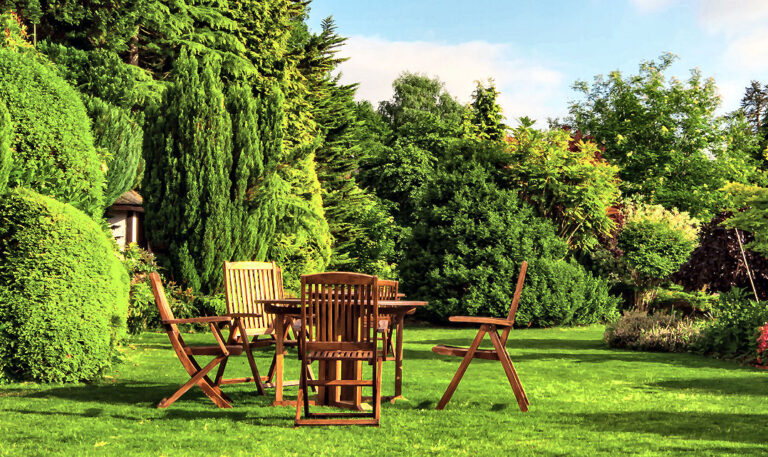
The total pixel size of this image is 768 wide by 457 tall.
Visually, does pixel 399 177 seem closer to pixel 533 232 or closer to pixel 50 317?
pixel 533 232

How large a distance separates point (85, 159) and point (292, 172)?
10.9 meters

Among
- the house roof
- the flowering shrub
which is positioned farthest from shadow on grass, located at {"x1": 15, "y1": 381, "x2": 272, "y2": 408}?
the house roof

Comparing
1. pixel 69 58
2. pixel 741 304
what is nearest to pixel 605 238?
pixel 741 304

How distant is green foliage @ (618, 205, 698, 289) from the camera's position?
1911 cm

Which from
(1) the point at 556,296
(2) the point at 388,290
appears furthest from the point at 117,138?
(2) the point at 388,290

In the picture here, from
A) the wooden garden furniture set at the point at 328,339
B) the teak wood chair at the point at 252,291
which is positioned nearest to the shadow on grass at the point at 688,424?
the wooden garden furniture set at the point at 328,339

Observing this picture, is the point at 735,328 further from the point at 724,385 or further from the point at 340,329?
the point at 340,329

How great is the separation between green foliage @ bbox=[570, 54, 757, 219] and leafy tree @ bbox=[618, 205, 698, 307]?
1422 cm

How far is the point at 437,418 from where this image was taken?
6402 millimetres

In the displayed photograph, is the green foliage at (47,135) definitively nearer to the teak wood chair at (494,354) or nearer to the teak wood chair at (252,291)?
the teak wood chair at (252,291)

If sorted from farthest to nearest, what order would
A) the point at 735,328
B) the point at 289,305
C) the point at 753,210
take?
the point at 735,328, the point at 753,210, the point at 289,305

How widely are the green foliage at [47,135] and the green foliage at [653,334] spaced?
28.8 ft

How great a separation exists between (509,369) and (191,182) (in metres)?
10.5

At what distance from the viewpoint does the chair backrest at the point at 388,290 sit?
27.3 feet
